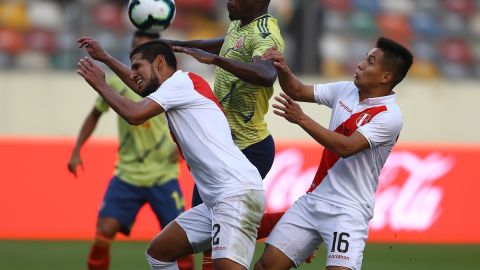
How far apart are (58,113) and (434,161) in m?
5.33

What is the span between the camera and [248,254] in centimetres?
694

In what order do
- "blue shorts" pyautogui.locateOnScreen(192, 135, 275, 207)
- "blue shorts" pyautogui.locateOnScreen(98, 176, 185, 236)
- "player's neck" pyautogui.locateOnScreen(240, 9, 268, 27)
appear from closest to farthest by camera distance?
"player's neck" pyautogui.locateOnScreen(240, 9, 268, 27), "blue shorts" pyautogui.locateOnScreen(192, 135, 275, 207), "blue shorts" pyautogui.locateOnScreen(98, 176, 185, 236)

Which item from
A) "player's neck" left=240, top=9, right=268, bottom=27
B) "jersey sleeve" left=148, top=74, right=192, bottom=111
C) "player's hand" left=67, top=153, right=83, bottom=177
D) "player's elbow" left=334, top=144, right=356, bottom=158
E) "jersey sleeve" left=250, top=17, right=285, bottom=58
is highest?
"player's neck" left=240, top=9, right=268, bottom=27

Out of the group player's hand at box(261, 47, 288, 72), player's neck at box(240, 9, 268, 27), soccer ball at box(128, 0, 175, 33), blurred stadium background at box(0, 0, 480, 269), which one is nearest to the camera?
player's hand at box(261, 47, 288, 72)

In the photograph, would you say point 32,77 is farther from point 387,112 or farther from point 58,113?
point 387,112

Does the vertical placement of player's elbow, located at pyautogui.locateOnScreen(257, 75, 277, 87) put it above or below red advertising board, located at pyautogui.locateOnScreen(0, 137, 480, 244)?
above

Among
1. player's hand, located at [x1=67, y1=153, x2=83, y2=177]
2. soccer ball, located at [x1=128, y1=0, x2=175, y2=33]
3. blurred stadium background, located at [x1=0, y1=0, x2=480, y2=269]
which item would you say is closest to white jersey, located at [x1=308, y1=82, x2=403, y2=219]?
soccer ball, located at [x1=128, y1=0, x2=175, y2=33]

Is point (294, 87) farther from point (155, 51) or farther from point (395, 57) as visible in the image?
point (155, 51)

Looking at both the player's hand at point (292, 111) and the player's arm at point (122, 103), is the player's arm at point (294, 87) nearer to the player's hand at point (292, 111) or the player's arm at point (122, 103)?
the player's hand at point (292, 111)

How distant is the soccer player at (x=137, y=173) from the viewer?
9.80 meters

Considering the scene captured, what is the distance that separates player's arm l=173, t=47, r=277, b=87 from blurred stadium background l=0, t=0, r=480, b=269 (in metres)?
4.39

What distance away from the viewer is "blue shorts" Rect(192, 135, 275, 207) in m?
7.73

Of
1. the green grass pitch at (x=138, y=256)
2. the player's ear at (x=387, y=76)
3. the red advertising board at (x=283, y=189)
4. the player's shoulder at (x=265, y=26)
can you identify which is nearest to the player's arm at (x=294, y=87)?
the player's shoulder at (x=265, y=26)

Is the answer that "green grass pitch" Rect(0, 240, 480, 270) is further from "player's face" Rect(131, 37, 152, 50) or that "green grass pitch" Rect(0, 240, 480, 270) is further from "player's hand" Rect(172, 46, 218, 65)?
"player's hand" Rect(172, 46, 218, 65)
